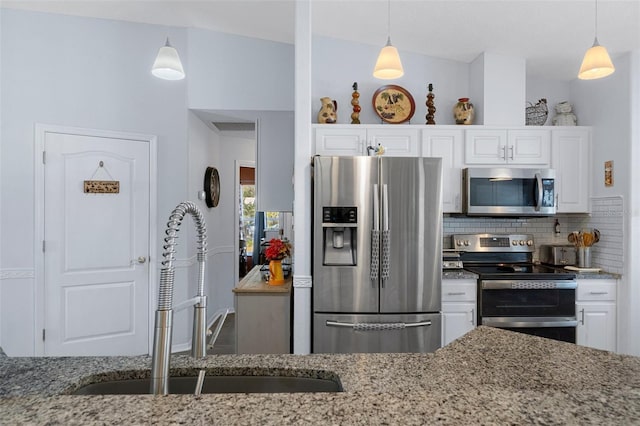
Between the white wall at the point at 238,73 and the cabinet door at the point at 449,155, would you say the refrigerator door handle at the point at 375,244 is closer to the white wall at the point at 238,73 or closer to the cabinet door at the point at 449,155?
the cabinet door at the point at 449,155

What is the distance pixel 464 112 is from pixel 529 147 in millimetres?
659

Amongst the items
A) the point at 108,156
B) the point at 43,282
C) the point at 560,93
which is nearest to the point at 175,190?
the point at 108,156

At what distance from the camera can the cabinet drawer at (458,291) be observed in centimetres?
313

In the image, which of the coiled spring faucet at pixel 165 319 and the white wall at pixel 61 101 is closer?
the coiled spring faucet at pixel 165 319

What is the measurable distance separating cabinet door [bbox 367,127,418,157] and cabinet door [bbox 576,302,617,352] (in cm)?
190

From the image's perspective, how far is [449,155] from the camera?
3.44m

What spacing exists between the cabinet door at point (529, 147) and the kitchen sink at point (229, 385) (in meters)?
3.15

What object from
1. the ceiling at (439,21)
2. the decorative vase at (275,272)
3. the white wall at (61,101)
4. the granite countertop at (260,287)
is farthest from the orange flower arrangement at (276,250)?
the ceiling at (439,21)

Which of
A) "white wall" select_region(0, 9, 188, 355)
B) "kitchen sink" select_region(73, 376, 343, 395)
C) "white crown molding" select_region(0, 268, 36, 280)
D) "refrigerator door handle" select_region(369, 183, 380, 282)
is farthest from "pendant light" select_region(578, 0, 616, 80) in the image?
"white crown molding" select_region(0, 268, 36, 280)

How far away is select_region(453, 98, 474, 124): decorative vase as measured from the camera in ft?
11.7

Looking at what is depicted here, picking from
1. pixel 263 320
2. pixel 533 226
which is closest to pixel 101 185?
pixel 263 320

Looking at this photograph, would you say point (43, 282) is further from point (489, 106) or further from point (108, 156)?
point (489, 106)

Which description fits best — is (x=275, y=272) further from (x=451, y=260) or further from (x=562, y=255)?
(x=562, y=255)

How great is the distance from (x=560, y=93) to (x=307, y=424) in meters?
4.40
